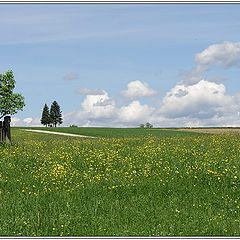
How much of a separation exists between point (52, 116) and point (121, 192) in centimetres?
13311

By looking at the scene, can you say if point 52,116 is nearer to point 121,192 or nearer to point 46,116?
point 46,116

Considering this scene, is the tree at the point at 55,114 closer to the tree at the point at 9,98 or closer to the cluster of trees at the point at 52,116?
the cluster of trees at the point at 52,116

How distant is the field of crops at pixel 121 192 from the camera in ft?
41.0

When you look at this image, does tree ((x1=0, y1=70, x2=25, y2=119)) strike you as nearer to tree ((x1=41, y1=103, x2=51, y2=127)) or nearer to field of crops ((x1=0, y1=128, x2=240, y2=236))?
field of crops ((x1=0, y1=128, x2=240, y2=236))

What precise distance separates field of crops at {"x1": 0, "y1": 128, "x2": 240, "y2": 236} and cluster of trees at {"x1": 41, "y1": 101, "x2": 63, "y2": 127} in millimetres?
123282

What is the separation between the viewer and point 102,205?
14344mm

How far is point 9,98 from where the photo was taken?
71375 millimetres

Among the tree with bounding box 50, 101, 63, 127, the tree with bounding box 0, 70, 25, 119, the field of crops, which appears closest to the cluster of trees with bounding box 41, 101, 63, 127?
the tree with bounding box 50, 101, 63, 127

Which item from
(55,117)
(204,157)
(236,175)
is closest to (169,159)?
(204,157)

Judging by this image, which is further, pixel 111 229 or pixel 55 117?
pixel 55 117

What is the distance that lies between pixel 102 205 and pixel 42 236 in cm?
274

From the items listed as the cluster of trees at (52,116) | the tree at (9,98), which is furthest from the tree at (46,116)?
the tree at (9,98)

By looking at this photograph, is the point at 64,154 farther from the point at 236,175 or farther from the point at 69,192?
the point at 236,175

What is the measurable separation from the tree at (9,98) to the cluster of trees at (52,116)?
2816 inches
